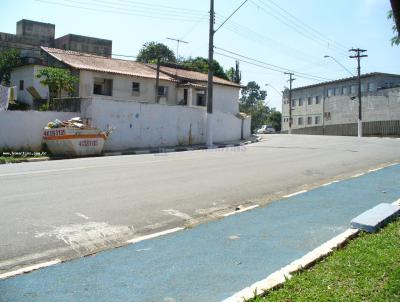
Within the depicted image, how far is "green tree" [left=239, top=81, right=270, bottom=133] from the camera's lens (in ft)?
303

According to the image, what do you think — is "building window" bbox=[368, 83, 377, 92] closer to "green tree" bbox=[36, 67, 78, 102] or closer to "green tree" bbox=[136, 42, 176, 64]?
"green tree" bbox=[136, 42, 176, 64]

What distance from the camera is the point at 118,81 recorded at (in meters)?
34.3

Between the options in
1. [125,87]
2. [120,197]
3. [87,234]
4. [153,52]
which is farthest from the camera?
[153,52]

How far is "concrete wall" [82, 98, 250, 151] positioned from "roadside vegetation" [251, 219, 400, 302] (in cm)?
1904

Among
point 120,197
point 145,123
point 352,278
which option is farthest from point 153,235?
point 145,123

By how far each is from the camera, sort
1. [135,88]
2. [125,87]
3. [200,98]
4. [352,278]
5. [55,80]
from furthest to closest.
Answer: [200,98] → [135,88] → [125,87] → [55,80] → [352,278]

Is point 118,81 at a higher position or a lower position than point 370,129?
higher

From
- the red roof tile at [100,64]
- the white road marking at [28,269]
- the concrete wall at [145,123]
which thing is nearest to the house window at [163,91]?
the red roof tile at [100,64]

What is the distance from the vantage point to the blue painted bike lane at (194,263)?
14.2 feet

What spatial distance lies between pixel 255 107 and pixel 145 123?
75.3m

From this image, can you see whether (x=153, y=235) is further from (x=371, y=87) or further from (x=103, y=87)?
(x=371, y=87)

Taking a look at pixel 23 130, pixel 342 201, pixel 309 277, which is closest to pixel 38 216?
pixel 309 277

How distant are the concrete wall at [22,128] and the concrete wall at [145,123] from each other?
252 centimetres

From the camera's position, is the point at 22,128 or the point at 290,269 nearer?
the point at 290,269
